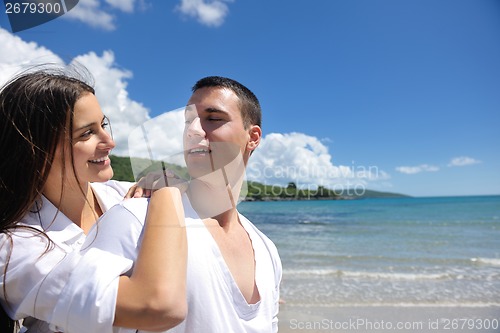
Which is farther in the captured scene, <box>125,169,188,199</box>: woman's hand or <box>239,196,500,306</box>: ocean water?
<box>239,196,500,306</box>: ocean water

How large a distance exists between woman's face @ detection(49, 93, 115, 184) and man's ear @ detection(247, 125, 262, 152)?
0.90 metres

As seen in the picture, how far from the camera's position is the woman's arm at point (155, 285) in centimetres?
132

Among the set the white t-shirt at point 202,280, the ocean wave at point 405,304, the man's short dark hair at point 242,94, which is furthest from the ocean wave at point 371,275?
the white t-shirt at point 202,280

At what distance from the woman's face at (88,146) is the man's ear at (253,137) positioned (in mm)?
900

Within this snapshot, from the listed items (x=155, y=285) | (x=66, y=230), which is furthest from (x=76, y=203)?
(x=155, y=285)

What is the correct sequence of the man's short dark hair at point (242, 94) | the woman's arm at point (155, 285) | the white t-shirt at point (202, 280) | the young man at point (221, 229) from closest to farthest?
1. the woman's arm at point (155, 285)
2. the white t-shirt at point (202, 280)
3. the young man at point (221, 229)
4. the man's short dark hair at point (242, 94)

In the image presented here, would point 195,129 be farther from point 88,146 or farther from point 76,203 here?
point 76,203

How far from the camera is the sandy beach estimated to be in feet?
20.8

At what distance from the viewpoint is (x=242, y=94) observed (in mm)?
2553

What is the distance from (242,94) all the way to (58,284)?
5.13 feet

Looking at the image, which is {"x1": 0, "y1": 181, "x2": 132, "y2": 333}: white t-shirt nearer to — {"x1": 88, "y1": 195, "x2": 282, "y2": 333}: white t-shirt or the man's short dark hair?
{"x1": 88, "y1": 195, "x2": 282, "y2": 333}: white t-shirt

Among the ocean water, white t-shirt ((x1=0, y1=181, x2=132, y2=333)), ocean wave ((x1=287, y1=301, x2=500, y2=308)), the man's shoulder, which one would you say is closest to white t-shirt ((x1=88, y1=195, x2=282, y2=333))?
the man's shoulder

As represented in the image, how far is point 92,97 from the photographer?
78.9 inches

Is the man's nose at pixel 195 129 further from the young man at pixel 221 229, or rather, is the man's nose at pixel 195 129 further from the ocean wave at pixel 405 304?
the ocean wave at pixel 405 304
